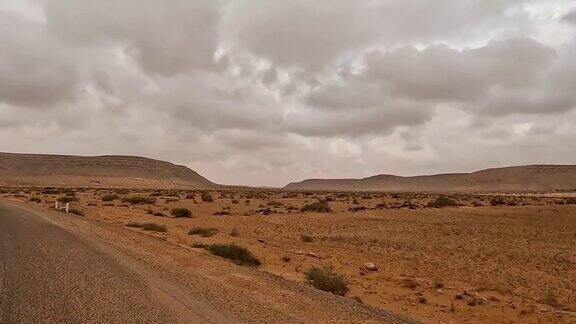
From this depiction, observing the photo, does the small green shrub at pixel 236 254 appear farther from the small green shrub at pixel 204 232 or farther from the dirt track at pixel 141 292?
the small green shrub at pixel 204 232

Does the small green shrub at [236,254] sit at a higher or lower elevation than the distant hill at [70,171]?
lower

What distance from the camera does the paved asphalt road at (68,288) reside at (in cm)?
777

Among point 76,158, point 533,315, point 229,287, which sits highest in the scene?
point 76,158

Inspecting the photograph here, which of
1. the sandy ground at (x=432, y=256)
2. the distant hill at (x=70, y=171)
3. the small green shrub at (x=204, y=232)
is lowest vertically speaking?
the sandy ground at (x=432, y=256)

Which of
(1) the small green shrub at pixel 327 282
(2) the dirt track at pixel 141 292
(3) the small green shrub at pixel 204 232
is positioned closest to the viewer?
(2) the dirt track at pixel 141 292

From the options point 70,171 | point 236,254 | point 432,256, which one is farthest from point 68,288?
point 70,171

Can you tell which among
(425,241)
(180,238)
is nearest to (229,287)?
(180,238)

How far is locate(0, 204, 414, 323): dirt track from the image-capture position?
8.03 metres

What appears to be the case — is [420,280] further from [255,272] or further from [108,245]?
[108,245]

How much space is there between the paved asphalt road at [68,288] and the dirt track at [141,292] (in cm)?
2

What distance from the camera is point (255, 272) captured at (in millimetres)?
13273

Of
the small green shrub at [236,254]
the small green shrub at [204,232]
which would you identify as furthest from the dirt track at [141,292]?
the small green shrub at [204,232]

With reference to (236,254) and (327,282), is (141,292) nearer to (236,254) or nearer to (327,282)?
(327,282)

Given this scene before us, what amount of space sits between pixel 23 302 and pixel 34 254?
5.18m
